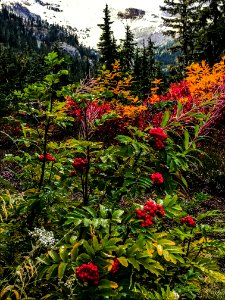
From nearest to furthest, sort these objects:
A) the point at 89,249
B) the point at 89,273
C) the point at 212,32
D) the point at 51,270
Result: the point at 89,273, the point at 89,249, the point at 51,270, the point at 212,32

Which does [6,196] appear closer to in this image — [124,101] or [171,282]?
[171,282]

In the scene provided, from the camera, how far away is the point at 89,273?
229 centimetres

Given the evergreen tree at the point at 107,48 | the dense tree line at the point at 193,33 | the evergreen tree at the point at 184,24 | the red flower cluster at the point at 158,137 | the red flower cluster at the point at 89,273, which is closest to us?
the red flower cluster at the point at 89,273

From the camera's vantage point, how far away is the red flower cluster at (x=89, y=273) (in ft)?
7.43

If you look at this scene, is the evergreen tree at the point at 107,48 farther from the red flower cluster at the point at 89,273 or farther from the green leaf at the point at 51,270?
the red flower cluster at the point at 89,273

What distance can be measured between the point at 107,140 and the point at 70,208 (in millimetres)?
14275

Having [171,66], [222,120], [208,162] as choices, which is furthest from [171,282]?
[171,66]

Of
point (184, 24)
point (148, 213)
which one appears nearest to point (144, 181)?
point (148, 213)

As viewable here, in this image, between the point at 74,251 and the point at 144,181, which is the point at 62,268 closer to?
the point at 74,251

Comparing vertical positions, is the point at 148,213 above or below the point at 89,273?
above

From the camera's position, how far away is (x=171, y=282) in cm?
337

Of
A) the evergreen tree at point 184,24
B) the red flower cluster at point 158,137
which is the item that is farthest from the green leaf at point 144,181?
the evergreen tree at point 184,24

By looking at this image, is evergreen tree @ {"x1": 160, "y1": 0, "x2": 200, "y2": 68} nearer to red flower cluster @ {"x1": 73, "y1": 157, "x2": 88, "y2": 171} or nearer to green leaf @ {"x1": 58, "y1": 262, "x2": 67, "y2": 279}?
red flower cluster @ {"x1": 73, "y1": 157, "x2": 88, "y2": 171}

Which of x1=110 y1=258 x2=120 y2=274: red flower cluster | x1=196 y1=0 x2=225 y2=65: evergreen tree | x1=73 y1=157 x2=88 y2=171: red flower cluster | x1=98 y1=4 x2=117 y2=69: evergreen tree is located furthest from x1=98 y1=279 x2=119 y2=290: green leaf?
x1=98 y1=4 x2=117 y2=69: evergreen tree
